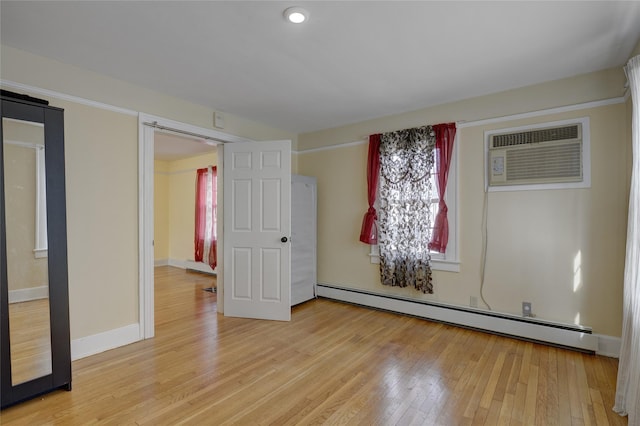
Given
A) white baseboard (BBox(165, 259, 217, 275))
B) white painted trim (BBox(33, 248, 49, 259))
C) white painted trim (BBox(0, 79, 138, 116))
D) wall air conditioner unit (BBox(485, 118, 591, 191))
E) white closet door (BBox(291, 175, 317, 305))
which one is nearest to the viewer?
white painted trim (BBox(33, 248, 49, 259))

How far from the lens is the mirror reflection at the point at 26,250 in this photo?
1982 mm

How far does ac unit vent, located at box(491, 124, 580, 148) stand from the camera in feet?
9.44

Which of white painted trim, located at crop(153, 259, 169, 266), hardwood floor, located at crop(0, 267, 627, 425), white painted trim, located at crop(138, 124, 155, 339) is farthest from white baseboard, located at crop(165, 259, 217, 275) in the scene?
white painted trim, located at crop(138, 124, 155, 339)

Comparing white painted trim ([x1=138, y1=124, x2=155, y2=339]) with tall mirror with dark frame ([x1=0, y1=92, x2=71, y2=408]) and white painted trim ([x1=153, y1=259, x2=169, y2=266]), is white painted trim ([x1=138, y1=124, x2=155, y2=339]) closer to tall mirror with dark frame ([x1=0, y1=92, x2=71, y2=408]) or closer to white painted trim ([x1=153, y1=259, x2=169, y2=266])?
tall mirror with dark frame ([x1=0, y1=92, x2=71, y2=408])

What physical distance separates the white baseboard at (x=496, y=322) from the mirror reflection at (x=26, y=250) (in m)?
3.22

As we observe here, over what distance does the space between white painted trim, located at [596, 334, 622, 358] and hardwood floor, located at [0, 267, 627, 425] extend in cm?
16

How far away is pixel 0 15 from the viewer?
1.98 metres

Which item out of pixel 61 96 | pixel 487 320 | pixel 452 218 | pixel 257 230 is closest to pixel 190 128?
pixel 61 96

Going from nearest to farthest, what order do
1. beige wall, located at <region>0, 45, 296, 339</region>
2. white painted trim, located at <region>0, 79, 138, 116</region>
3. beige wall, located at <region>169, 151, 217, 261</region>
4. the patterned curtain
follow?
1. white painted trim, located at <region>0, 79, 138, 116</region>
2. beige wall, located at <region>0, 45, 296, 339</region>
3. the patterned curtain
4. beige wall, located at <region>169, 151, 217, 261</region>

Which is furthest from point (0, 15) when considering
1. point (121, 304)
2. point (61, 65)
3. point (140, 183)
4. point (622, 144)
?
point (622, 144)

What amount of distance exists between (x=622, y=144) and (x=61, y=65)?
4.95 m

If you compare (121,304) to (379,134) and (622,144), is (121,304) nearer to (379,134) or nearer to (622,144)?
(379,134)

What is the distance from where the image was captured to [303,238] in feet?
14.3

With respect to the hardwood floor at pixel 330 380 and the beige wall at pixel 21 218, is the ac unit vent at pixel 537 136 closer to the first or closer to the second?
the hardwood floor at pixel 330 380
